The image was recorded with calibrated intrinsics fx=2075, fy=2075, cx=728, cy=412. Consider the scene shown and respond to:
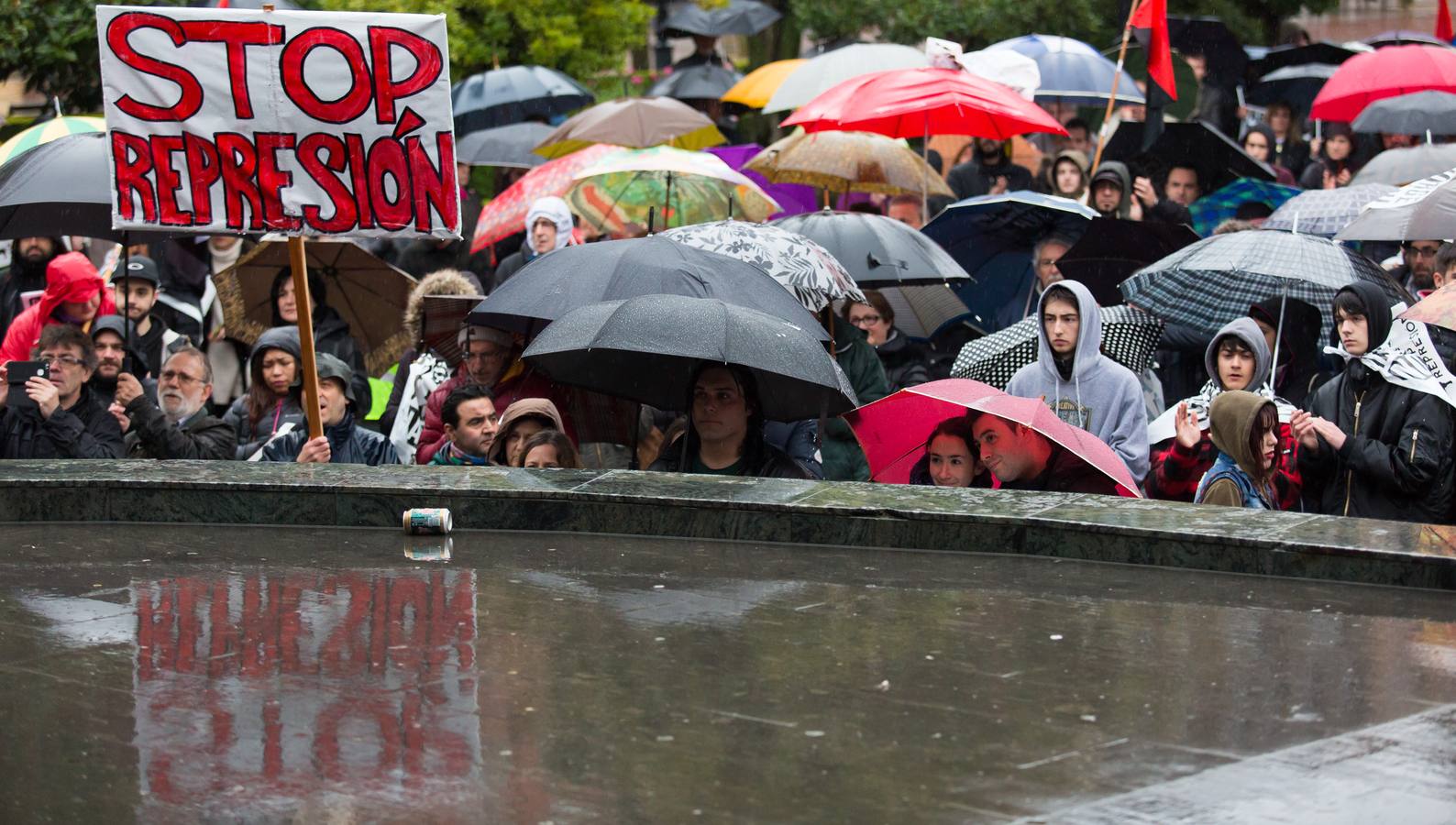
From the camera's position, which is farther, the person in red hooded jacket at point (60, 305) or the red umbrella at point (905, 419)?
the person in red hooded jacket at point (60, 305)

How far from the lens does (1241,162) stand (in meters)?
13.1

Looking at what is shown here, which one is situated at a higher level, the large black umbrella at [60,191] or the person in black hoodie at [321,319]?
the large black umbrella at [60,191]

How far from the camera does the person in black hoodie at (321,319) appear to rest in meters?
11.0

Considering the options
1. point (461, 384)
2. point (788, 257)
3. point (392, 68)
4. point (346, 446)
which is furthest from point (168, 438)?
point (788, 257)

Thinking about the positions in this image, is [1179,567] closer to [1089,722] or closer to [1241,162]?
[1089,722]

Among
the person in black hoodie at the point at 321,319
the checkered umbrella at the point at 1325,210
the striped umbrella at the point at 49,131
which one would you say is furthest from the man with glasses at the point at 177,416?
the checkered umbrella at the point at 1325,210

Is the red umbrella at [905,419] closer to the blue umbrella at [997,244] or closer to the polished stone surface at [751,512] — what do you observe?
the polished stone surface at [751,512]

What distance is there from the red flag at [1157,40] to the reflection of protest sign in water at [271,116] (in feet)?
23.2

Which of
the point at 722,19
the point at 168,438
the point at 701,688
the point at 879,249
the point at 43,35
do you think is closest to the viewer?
the point at 701,688

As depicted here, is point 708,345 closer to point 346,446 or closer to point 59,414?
point 346,446

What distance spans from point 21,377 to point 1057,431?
4.42 metres

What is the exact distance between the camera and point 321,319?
11.4m

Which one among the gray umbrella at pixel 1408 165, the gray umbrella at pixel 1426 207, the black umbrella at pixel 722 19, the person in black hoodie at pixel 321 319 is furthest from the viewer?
the black umbrella at pixel 722 19

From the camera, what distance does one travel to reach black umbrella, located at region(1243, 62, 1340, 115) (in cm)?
2031
